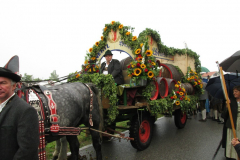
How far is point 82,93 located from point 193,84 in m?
5.19

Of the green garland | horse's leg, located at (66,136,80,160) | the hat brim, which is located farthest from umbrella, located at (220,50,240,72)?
the hat brim

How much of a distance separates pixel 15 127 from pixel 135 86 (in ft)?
9.73

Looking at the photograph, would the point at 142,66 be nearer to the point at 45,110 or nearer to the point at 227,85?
the point at 227,85

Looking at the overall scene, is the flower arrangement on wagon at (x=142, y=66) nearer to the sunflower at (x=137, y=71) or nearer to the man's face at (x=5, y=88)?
the sunflower at (x=137, y=71)

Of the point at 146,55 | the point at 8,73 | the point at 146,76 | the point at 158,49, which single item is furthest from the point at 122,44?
the point at 8,73

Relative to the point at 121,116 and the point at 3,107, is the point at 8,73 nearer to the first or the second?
the point at 3,107

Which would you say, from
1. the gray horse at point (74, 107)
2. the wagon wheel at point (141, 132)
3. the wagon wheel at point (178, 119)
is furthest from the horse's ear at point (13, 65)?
the wagon wheel at point (178, 119)

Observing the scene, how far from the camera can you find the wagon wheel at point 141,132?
13.7 ft

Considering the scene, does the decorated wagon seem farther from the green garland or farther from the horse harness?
the horse harness

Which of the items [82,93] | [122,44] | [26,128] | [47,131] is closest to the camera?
[26,128]

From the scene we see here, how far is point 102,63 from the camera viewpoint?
16.6ft

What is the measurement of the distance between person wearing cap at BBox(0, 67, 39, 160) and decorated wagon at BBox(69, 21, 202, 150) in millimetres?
2218

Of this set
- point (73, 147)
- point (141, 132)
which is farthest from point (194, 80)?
point (73, 147)

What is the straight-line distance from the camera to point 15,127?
4.46 feet
